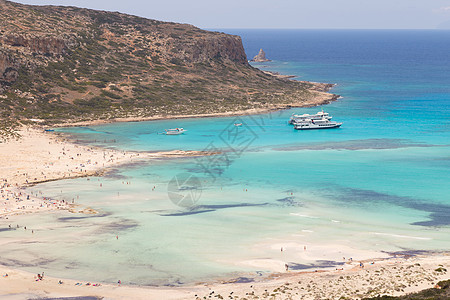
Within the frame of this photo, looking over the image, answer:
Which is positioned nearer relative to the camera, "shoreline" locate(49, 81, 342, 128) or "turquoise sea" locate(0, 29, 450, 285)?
"turquoise sea" locate(0, 29, 450, 285)

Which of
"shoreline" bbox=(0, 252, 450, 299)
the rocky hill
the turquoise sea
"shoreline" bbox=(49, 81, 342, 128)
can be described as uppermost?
the rocky hill

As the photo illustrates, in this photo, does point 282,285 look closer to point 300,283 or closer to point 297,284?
point 297,284

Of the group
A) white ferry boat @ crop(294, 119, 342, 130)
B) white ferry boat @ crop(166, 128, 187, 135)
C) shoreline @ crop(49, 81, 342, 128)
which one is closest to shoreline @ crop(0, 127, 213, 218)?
shoreline @ crop(49, 81, 342, 128)

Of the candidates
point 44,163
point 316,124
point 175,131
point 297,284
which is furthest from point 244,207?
point 316,124

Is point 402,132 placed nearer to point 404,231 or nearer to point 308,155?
point 308,155

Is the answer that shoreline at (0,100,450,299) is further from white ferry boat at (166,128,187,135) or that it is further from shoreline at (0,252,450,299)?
white ferry boat at (166,128,187,135)

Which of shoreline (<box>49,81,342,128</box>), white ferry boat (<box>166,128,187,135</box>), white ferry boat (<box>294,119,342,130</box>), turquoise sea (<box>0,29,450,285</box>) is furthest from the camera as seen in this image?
shoreline (<box>49,81,342,128</box>)

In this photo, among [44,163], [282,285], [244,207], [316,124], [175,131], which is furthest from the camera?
[316,124]
